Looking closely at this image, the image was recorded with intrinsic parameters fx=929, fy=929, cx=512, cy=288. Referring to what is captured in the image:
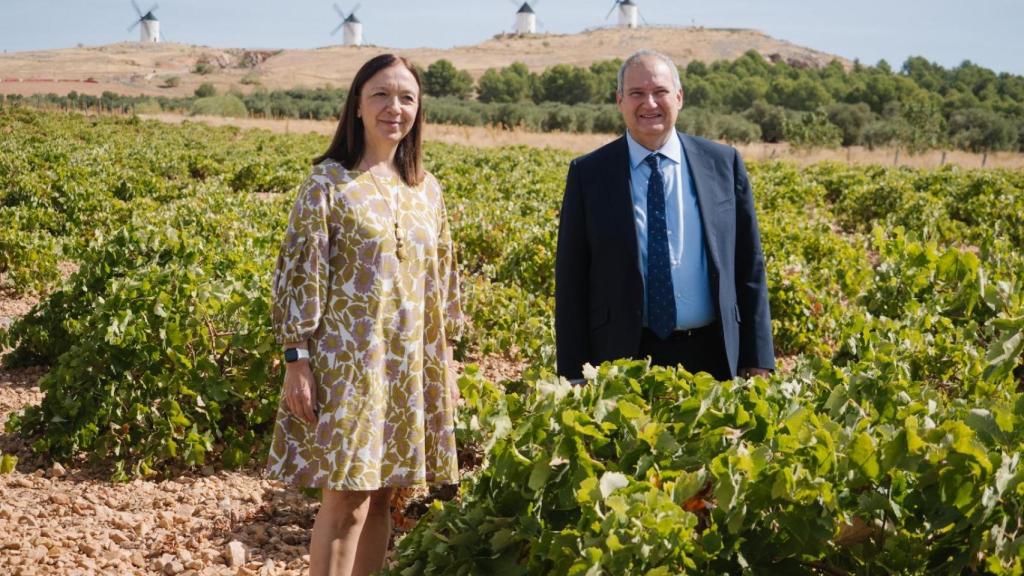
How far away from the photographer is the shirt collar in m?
3.14

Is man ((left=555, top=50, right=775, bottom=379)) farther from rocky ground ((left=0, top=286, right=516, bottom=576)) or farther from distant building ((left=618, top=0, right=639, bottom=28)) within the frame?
distant building ((left=618, top=0, right=639, bottom=28))

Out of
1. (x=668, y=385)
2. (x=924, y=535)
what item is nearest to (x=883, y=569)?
(x=924, y=535)

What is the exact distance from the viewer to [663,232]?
3104 mm

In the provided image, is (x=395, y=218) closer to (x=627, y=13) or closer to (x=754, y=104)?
(x=754, y=104)

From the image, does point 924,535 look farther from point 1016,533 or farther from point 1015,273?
point 1015,273

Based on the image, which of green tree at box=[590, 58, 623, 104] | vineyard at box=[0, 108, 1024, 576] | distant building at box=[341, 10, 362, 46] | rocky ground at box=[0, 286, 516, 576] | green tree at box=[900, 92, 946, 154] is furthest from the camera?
distant building at box=[341, 10, 362, 46]

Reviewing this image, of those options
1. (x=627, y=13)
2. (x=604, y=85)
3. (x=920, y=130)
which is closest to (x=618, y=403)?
(x=920, y=130)

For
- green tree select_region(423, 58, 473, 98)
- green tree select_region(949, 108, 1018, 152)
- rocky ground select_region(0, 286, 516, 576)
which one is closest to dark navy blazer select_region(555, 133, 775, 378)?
rocky ground select_region(0, 286, 516, 576)

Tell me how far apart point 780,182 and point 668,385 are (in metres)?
14.8

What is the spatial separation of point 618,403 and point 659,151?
1.26m

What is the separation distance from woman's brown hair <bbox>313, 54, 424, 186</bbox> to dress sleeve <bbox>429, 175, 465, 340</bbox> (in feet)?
0.37

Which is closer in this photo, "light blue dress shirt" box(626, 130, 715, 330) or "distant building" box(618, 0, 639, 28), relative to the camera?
"light blue dress shirt" box(626, 130, 715, 330)

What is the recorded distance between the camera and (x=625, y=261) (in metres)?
3.10

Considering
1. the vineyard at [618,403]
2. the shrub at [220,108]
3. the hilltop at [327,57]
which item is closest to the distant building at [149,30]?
the hilltop at [327,57]
